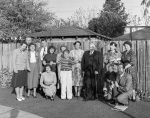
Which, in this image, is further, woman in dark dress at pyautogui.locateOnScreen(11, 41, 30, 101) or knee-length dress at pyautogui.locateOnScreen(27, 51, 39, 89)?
knee-length dress at pyautogui.locateOnScreen(27, 51, 39, 89)

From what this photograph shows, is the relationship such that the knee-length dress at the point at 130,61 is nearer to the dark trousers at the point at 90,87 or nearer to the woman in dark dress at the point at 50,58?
the dark trousers at the point at 90,87

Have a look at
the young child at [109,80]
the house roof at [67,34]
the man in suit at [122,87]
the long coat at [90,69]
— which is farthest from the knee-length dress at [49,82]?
the house roof at [67,34]

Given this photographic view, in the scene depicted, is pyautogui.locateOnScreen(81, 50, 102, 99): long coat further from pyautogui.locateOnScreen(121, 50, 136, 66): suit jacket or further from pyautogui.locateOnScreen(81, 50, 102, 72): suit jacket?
pyautogui.locateOnScreen(121, 50, 136, 66): suit jacket

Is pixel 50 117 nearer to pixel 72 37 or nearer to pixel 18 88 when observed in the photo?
pixel 18 88

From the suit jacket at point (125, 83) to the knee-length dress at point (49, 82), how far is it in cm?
216

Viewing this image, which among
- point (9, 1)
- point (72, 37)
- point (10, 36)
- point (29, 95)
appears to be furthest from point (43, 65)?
point (72, 37)

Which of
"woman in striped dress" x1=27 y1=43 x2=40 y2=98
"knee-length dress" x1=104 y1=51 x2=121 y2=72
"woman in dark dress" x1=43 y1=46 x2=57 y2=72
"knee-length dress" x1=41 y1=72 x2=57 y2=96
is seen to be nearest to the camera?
"knee-length dress" x1=104 y1=51 x2=121 y2=72

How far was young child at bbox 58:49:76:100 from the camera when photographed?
6887 mm

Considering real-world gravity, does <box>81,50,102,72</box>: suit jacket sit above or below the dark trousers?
above

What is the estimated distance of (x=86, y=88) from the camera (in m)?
6.78

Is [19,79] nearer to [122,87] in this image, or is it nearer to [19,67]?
[19,67]

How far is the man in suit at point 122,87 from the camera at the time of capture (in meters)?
5.75

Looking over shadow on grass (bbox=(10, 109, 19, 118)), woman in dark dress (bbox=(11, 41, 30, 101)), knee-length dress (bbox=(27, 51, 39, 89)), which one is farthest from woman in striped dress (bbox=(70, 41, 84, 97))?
shadow on grass (bbox=(10, 109, 19, 118))

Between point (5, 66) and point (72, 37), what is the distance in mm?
12114
